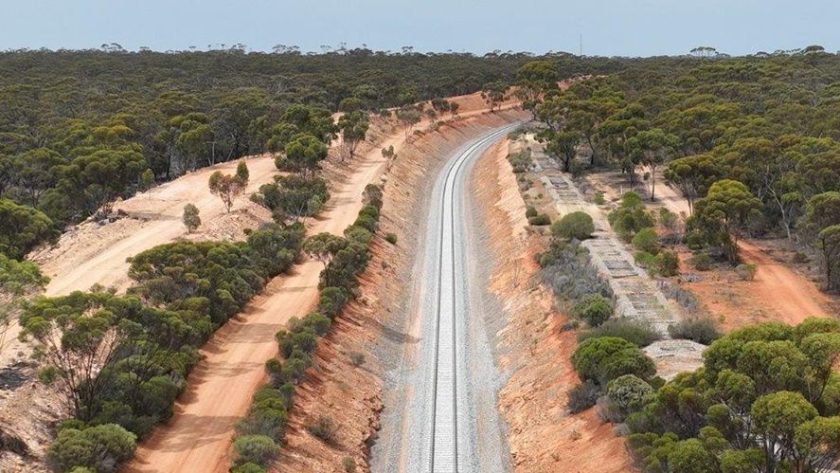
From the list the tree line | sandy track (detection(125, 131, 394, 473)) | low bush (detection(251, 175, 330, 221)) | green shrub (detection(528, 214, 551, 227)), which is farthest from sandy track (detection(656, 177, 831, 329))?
low bush (detection(251, 175, 330, 221))

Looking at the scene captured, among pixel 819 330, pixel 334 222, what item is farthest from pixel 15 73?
pixel 819 330

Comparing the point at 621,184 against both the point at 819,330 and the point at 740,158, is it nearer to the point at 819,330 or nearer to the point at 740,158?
the point at 740,158

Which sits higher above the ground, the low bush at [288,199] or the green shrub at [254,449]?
the low bush at [288,199]

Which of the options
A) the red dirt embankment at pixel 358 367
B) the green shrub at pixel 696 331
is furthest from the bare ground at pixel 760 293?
the red dirt embankment at pixel 358 367

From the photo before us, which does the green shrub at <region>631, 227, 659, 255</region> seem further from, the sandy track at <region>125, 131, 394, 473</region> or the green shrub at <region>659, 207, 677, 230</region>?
the sandy track at <region>125, 131, 394, 473</region>

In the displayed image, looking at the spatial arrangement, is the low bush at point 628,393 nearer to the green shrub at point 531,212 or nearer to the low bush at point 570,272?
the low bush at point 570,272
